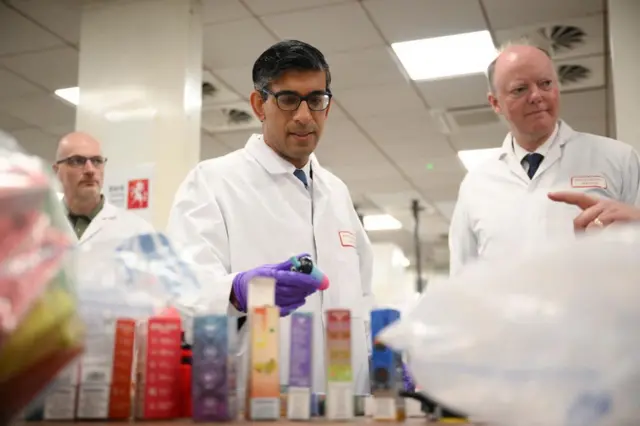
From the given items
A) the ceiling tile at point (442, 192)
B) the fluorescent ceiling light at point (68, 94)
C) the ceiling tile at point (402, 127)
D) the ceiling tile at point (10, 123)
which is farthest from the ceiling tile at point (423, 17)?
the ceiling tile at point (442, 192)

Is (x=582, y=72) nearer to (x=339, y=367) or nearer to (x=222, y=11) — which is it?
(x=222, y=11)

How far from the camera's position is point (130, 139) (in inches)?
121

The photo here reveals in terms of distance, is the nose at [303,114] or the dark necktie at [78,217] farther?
the dark necktie at [78,217]

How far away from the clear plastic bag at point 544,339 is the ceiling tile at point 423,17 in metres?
2.66

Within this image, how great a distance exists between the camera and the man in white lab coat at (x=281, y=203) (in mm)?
1438

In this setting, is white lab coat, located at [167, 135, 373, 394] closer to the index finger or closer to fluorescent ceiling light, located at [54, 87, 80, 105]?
the index finger

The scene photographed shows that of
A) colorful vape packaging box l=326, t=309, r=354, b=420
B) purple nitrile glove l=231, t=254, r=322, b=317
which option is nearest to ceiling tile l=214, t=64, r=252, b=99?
purple nitrile glove l=231, t=254, r=322, b=317

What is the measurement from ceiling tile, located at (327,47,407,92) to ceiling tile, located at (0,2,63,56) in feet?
5.11

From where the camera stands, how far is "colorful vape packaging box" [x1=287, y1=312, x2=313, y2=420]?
815 mm

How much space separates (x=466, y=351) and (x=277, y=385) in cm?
30

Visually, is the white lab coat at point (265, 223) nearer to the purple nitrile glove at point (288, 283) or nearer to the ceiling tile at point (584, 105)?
the purple nitrile glove at point (288, 283)

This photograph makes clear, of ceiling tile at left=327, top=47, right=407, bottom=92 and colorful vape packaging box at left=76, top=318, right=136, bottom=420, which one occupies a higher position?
ceiling tile at left=327, top=47, right=407, bottom=92

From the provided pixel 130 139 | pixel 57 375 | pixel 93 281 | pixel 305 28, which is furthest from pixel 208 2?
pixel 57 375

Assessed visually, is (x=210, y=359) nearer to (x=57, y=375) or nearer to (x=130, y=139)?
(x=57, y=375)
